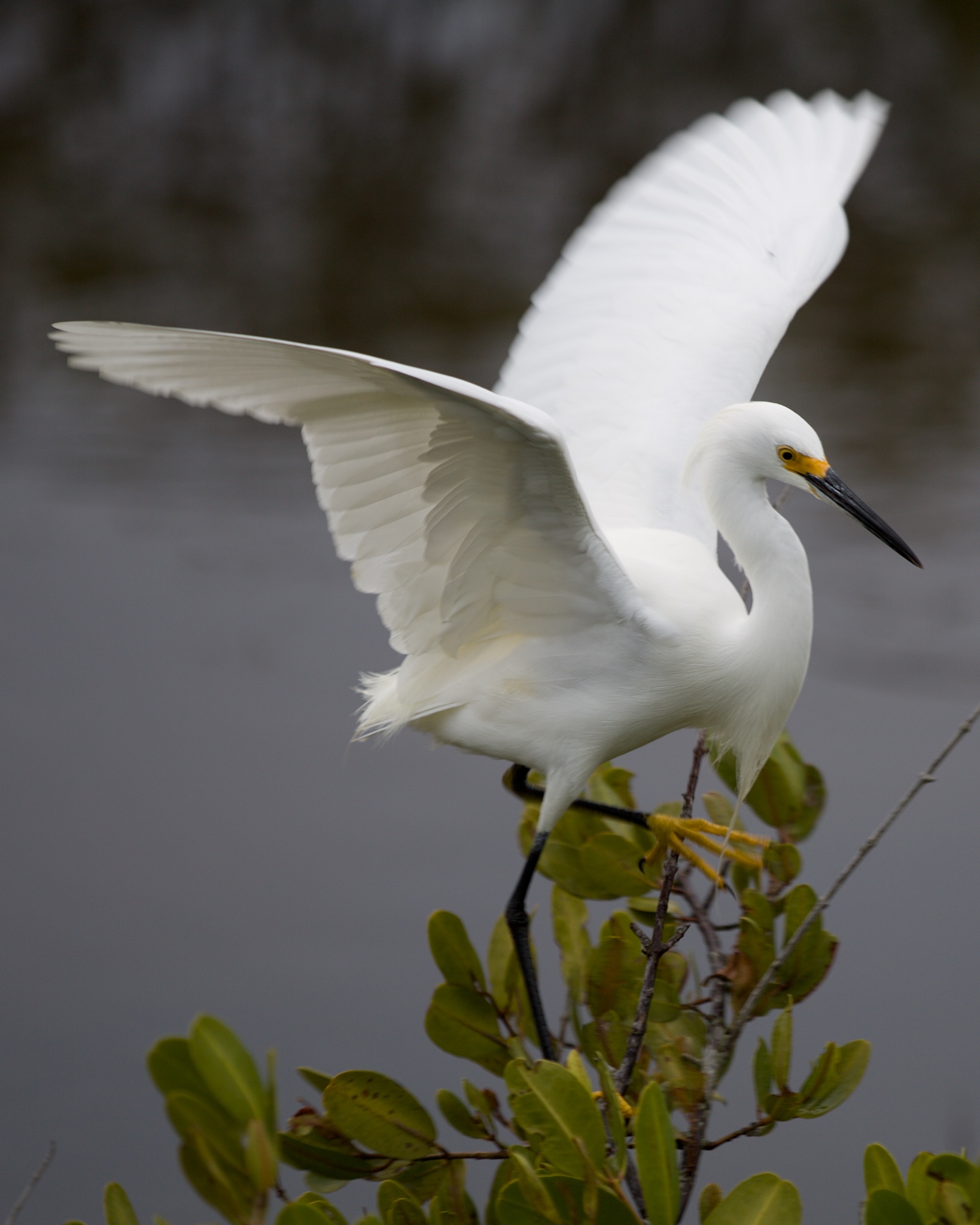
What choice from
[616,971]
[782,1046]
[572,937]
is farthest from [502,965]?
[782,1046]

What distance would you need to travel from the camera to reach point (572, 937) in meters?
1.48

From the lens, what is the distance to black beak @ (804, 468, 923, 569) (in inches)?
58.6

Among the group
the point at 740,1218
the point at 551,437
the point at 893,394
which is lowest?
the point at 740,1218

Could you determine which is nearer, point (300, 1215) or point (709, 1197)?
point (300, 1215)

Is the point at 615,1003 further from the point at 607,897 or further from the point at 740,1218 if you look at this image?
the point at 740,1218

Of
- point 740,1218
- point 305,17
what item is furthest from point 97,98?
point 740,1218

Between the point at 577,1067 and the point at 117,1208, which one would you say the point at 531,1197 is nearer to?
the point at 577,1067

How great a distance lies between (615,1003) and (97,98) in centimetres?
540

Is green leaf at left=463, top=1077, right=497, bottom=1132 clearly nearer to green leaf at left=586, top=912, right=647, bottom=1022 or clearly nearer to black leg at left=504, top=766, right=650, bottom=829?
green leaf at left=586, top=912, right=647, bottom=1022

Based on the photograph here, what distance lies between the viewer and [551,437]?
4.04ft

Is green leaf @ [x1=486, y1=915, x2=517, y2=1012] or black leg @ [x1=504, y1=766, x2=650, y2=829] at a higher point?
black leg @ [x1=504, y1=766, x2=650, y2=829]

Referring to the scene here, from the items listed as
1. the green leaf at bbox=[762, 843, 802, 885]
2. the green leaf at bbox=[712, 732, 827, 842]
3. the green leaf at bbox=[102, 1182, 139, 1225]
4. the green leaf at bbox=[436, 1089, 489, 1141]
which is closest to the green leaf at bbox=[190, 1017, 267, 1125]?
the green leaf at bbox=[102, 1182, 139, 1225]

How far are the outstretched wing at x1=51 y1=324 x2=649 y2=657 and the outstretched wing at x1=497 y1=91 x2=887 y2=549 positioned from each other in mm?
313

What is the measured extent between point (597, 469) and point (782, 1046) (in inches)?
36.2
